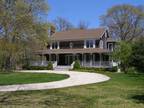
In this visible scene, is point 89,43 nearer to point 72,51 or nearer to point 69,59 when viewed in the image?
point 72,51

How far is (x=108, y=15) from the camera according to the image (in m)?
67.6

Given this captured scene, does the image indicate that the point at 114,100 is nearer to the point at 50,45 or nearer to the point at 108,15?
the point at 50,45

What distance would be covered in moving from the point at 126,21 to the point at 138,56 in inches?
1081

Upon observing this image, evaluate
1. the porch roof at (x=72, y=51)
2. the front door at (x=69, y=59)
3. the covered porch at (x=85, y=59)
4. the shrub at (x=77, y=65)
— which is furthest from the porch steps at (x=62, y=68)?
Answer: the front door at (x=69, y=59)

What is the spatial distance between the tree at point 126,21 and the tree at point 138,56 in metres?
24.5

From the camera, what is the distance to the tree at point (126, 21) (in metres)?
65.3

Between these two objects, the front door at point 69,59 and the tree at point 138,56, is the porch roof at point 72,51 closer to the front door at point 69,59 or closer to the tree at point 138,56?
the front door at point 69,59

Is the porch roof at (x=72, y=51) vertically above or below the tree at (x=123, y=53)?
above

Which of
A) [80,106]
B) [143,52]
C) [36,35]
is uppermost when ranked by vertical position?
[36,35]

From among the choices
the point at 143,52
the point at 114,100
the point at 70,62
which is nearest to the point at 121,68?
the point at 143,52

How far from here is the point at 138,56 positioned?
128ft

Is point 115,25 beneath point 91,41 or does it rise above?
above

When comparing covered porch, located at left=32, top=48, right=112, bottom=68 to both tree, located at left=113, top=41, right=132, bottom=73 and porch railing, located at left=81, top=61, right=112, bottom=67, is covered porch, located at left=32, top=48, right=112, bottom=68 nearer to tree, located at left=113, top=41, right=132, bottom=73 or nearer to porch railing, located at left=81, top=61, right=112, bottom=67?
porch railing, located at left=81, top=61, right=112, bottom=67

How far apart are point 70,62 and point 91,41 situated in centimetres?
516
